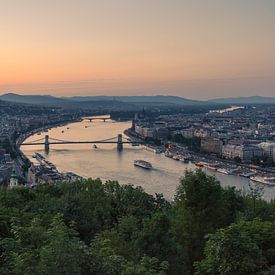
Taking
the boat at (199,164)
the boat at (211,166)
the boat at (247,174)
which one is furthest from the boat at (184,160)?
the boat at (247,174)

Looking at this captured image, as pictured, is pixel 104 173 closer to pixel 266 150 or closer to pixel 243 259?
pixel 266 150

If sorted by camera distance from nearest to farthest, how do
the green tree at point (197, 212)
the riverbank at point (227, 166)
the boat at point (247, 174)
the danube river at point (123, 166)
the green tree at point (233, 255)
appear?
the green tree at point (233, 255), the green tree at point (197, 212), the danube river at point (123, 166), the riverbank at point (227, 166), the boat at point (247, 174)

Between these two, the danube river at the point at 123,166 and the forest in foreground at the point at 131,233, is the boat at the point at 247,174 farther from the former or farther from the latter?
the forest in foreground at the point at 131,233

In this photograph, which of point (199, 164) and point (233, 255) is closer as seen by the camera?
point (233, 255)

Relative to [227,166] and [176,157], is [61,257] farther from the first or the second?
[176,157]

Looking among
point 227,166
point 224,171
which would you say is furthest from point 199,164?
point 224,171

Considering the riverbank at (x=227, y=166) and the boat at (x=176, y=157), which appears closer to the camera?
the riverbank at (x=227, y=166)

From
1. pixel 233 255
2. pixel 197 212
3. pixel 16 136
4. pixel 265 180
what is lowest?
pixel 16 136

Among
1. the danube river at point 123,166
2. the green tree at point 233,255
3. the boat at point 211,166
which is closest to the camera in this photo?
the green tree at point 233,255
